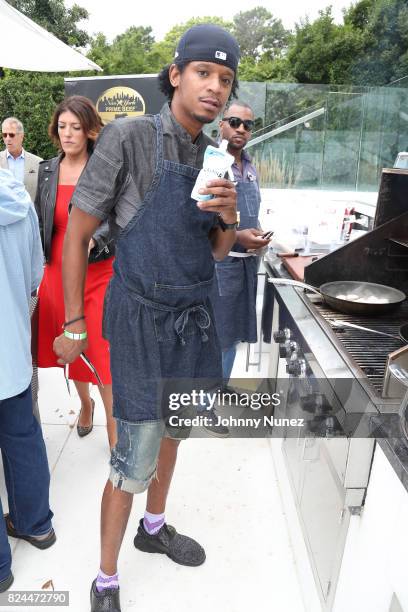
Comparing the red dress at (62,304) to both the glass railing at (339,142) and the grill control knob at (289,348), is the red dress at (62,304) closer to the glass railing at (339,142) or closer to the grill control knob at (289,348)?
the grill control knob at (289,348)

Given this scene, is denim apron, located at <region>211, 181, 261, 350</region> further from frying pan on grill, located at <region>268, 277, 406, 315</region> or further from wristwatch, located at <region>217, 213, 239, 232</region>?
wristwatch, located at <region>217, 213, 239, 232</region>

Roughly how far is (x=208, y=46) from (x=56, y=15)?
66.4ft

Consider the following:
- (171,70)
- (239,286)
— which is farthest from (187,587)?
(171,70)

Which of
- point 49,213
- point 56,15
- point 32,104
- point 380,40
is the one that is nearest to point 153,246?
point 49,213

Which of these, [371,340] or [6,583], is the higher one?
[371,340]

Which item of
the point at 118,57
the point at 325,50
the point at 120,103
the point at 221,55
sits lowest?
the point at 221,55

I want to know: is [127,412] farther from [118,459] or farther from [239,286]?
[239,286]

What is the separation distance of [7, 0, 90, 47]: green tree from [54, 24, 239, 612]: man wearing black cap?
1923 centimetres

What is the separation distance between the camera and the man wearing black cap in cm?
130

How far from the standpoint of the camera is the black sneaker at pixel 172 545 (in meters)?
1.92

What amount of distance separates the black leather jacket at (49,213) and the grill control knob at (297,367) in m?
1.03

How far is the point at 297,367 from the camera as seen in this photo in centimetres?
179

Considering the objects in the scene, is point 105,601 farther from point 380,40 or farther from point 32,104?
point 380,40

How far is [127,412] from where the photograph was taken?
1459mm
